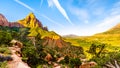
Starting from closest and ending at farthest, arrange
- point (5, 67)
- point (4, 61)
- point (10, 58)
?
1. point (5, 67)
2. point (4, 61)
3. point (10, 58)

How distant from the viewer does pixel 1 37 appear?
73.1 meters

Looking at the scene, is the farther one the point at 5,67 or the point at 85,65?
the point at 85,65

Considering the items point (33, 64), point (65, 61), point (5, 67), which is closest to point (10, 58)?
point (5, 67)

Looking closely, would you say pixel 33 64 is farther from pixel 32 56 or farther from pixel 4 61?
pixel 4 61

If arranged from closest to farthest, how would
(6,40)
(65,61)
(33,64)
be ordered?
(6,40) < (33,64) < (65,61)

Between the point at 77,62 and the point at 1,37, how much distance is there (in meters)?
38.0

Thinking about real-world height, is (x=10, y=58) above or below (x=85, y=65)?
above

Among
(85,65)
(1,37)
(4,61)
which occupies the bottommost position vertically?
(85,65)

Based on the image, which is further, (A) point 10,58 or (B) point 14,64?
(A) point 10,58

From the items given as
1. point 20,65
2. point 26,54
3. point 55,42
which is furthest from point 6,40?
point 55,42

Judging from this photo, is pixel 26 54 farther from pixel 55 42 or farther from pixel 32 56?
pixel 55 42

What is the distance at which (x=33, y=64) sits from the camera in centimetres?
7675

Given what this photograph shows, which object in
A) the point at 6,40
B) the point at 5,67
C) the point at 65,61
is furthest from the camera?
the point at 65,61

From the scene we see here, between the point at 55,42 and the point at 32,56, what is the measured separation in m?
120
